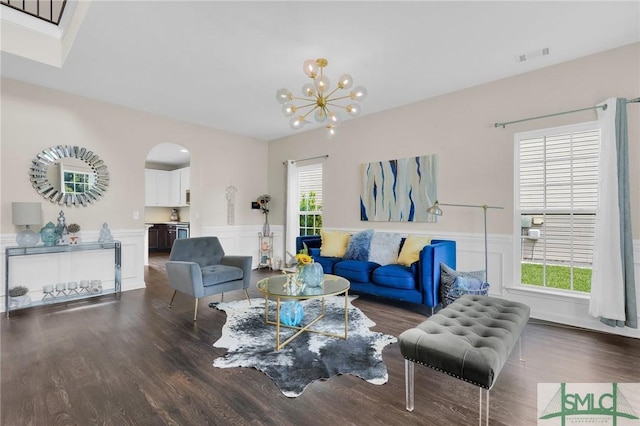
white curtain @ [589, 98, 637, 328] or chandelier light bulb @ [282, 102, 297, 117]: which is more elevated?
chandelier light bulb @ [282, 102, 297, 117]

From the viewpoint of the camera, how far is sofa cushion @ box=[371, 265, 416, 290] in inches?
142

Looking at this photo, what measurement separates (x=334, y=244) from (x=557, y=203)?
2.83m

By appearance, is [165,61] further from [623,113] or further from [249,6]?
[623,113]

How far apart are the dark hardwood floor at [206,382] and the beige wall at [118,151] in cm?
179

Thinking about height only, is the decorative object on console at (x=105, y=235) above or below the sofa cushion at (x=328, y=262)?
above

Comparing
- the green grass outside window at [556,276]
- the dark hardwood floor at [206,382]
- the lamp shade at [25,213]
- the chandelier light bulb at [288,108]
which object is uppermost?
the chandelier light bulb at [288,108]

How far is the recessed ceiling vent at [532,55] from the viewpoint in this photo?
3.09 meters

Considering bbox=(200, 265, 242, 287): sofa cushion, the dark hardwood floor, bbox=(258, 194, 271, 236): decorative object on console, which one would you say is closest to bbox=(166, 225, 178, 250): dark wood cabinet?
bbox=(258, 194, 271, 236): decorative object on console

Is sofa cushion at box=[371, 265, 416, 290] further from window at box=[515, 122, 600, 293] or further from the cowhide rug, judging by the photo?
window at box=[515, 122, 600, 293]

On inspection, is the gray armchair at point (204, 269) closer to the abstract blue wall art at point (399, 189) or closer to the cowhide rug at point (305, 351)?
the cowhide rug at point (305, 351)

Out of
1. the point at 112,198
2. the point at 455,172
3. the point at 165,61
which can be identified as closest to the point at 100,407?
the point at 165,61

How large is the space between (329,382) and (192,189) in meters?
4.62

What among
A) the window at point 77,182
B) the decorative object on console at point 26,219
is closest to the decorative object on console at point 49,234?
the decorative object on console at point 26,219

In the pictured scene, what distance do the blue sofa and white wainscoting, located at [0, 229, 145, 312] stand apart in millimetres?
3088
